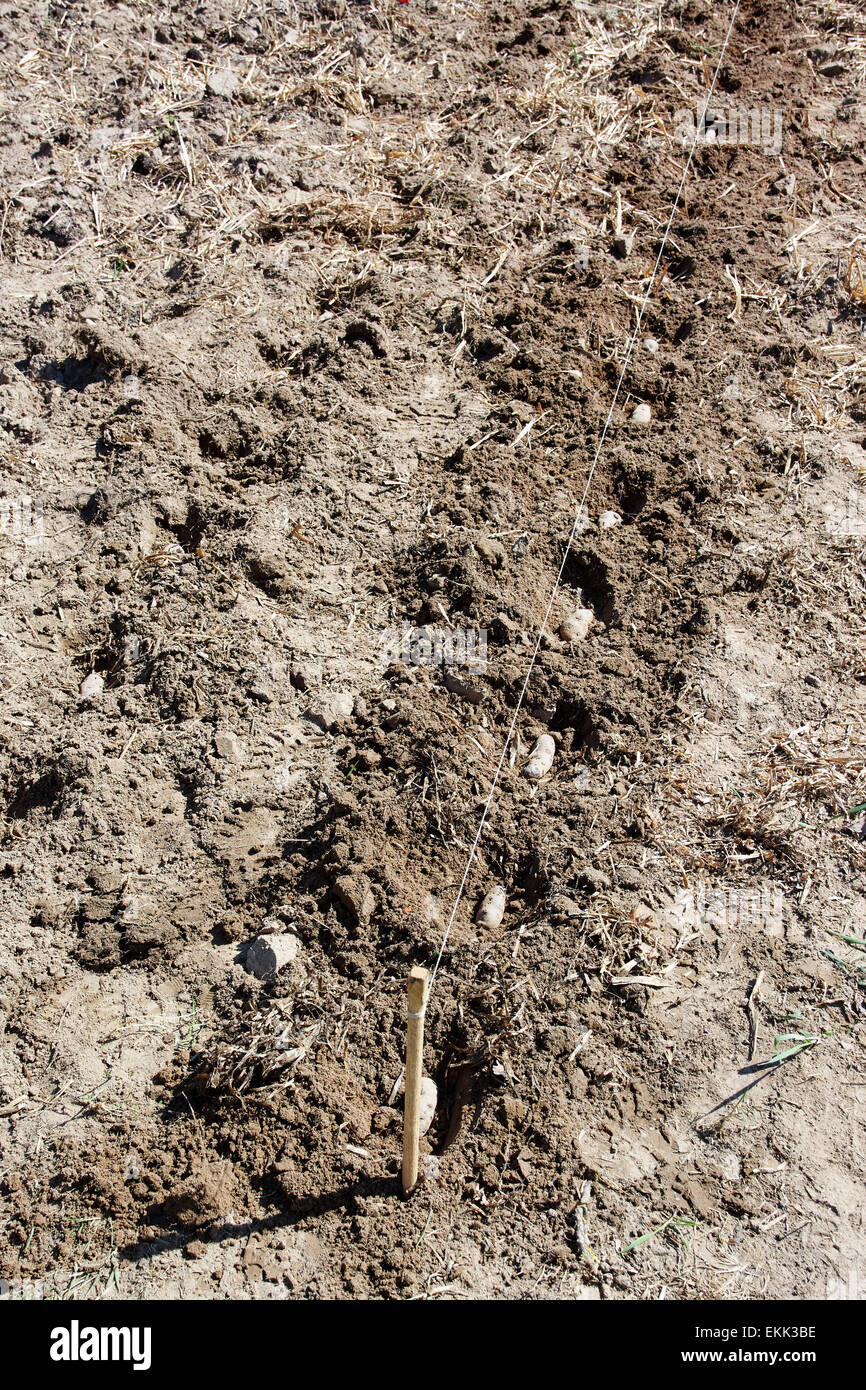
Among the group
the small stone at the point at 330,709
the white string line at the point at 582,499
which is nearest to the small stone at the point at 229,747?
the small stone at the point at 330,709

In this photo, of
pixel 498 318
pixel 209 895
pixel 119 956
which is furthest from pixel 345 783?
pixel 498 318

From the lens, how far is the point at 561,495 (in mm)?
4016

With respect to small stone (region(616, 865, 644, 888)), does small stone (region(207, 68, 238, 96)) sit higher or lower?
higher

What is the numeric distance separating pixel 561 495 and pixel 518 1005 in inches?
81.8

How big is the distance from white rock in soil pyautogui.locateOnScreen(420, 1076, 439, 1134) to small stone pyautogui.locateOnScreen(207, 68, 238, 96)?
5148 mm

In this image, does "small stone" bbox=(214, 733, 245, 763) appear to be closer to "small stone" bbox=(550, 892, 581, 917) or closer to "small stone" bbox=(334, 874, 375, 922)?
"small stone" bbox=(334, 874, 375, 922)

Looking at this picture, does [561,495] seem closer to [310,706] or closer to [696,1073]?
[310,706]

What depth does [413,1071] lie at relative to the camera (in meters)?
2.28

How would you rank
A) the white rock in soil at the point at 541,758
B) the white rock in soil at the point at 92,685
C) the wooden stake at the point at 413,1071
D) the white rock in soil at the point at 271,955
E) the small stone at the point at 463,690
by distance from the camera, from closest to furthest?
the wooden stake at the point at 413,1071 → the white rock in soil at the point at 271,955 → the white rock in soil at the point at 541,758 → the small stone at the point at 463,690 → the white rock in soil at the point at 92,685

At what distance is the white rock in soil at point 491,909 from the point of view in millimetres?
3037

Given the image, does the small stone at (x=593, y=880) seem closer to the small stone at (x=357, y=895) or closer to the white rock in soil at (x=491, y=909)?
the white rock in soil at (x=491, y=909)

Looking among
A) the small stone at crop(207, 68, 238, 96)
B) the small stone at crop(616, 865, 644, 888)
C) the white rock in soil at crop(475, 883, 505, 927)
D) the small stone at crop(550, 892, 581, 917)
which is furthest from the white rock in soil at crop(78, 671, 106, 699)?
the small stone at crop(207, 68, 238, 96)

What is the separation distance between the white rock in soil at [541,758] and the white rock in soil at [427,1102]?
1.05 meters

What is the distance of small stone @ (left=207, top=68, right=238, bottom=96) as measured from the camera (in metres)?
5.39
